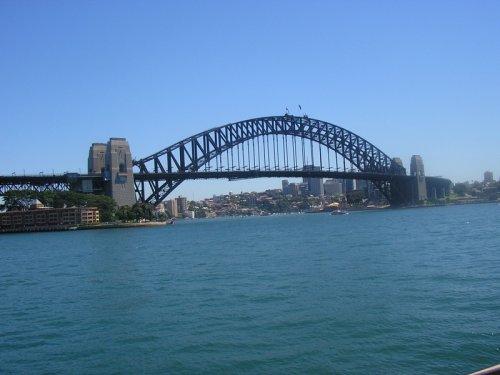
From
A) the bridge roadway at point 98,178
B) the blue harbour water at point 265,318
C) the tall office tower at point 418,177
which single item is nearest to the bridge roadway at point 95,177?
the bridge roadway at point 98,178

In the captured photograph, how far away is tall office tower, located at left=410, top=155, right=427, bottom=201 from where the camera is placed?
4892 inches

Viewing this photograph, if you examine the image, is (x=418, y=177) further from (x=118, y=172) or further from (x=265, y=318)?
(x=265, y=318)

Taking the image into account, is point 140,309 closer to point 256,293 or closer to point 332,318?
point 256,293

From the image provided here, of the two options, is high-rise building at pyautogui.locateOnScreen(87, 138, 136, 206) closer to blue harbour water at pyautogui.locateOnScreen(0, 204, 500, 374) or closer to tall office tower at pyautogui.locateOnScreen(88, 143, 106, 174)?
tall office tower at pyautogui.locateOnScreen(88, 143, 106, 174)

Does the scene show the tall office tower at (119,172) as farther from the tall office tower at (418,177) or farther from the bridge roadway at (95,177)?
the tall office tower at (418,177)

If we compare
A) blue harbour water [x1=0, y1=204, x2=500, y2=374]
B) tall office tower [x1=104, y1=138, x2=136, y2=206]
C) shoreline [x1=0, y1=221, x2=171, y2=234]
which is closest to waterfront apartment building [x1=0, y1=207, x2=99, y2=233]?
shoreline [x1=0, y1=221, x2=171, y2=234]

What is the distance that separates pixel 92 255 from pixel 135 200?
57445 millimetres

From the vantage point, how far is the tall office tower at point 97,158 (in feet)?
308

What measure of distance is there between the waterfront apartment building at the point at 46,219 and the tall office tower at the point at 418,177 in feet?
222

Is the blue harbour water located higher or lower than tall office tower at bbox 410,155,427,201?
lower

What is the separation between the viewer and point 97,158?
93.8 meters

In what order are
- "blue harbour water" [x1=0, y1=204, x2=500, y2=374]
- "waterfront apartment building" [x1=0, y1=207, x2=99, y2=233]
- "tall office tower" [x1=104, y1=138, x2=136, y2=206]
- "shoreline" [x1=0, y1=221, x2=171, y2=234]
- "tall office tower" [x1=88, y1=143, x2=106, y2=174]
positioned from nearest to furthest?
1. "blue harbour water" [x1=0, y1=204, x2=500, y2=374]
2. "shoreline" [x1=0, y1=221, x2=171, y2=234]
3. "tall office tower" [x1=104, y1=138, x2=136, y2=206]
4. "waterfront apartment building" [x1=0, y1=207, x2=99, y2=233]
5. "tall office tower" [x1=88, y1=143, x2=106, y2=174]

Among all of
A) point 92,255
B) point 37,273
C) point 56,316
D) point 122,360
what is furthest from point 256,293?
point 92,255

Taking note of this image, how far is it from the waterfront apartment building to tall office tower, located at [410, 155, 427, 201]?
67817 millimetres
